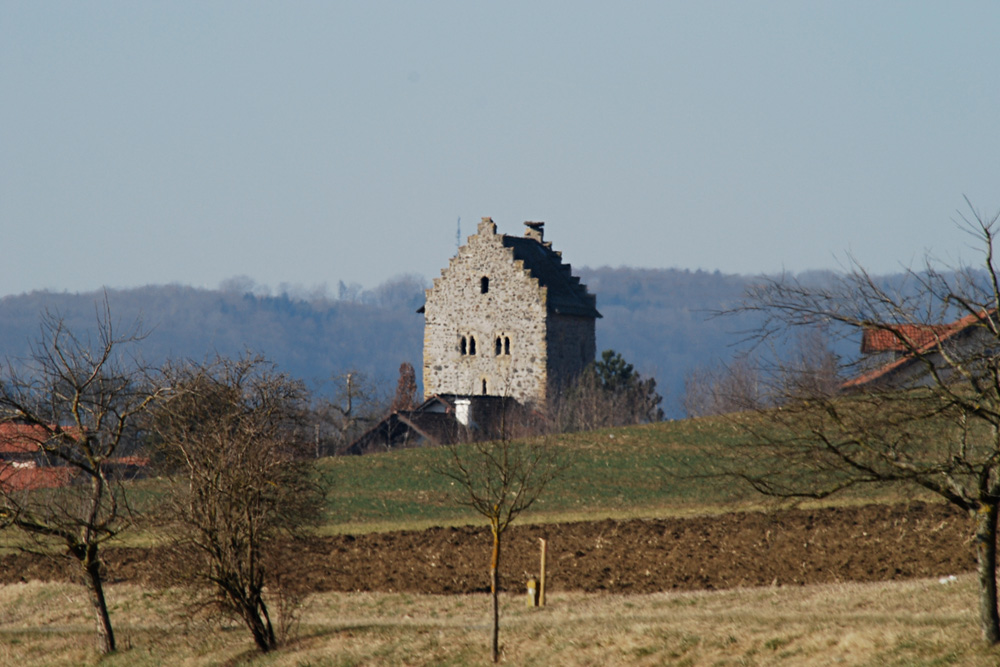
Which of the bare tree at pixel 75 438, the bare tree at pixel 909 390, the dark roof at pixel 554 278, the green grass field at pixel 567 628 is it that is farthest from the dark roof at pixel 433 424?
the bare tree at pixel 909 390

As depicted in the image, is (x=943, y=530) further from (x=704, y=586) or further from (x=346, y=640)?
(x=346, y=640)

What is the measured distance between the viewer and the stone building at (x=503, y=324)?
245 feet

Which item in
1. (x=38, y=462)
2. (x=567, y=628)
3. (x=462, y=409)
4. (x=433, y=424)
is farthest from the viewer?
(x=462, y=409)

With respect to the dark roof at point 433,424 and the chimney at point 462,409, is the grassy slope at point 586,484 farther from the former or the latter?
the chimney at point 462,409

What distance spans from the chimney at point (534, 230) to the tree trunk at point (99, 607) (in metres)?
62.9

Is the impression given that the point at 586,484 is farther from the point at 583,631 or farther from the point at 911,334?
the point at 911,334

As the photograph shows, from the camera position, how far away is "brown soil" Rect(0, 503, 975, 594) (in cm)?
2459

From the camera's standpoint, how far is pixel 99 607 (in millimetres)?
22797

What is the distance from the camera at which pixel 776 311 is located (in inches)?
596

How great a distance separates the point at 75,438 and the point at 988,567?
15.1m

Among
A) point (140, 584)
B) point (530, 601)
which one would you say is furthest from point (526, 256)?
point (530, 601)

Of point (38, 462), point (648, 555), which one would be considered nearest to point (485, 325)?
point (648, 555)

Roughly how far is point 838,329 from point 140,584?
65.0 feet

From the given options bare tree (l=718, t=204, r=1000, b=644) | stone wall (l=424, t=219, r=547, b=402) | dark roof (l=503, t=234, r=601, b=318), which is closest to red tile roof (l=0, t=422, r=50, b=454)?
bare tree (l=718, t=204, r=1000, b=644)
